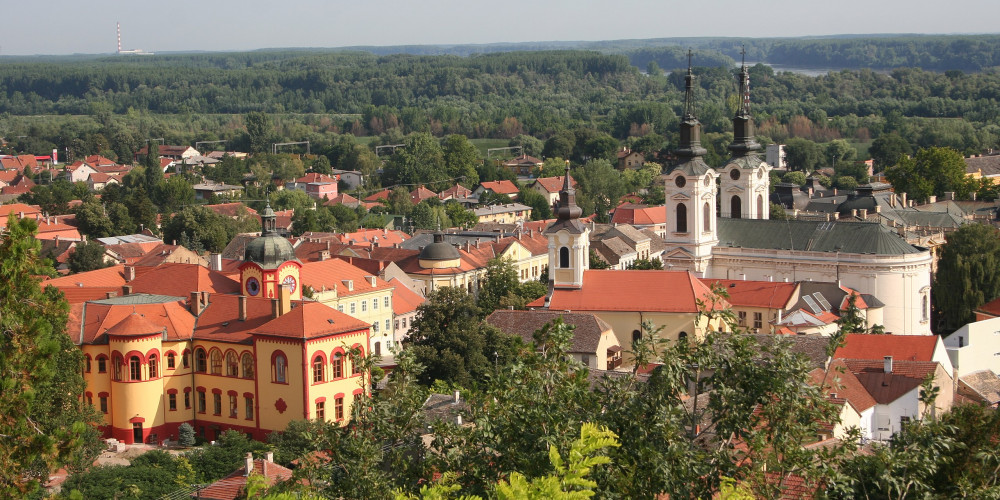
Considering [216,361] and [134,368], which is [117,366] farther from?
[216,361]

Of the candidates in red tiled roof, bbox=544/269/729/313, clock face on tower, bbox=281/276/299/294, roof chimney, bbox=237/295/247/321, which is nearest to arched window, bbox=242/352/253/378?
roof chimney, bbox=237/295/247/321

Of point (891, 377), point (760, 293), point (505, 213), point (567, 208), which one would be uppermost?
point (567, 208)

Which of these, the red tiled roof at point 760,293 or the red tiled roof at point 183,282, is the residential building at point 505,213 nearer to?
the red tiled roof at point 760,293

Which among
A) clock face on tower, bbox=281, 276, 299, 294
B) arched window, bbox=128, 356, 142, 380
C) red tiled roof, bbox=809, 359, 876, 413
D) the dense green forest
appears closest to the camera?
red tiled roof, bbox=809, 359, 876, 413

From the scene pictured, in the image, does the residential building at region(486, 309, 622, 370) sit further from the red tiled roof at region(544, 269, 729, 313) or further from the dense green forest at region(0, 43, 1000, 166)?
the dense green forest at region(0, 43, 1000, 166)

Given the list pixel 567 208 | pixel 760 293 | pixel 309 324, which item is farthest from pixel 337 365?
pixel 760 293
